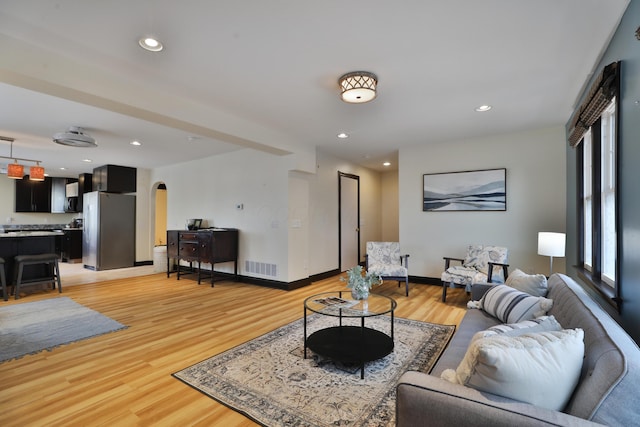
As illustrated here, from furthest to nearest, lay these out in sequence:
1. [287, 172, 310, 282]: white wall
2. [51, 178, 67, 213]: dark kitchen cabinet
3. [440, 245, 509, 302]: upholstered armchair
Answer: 1. [51, 178, 67, 213]: dark kitchen cabinet
2. [287, 172, 310, 282]: white wall
3. [440, 245, 509, 302]: upholstered armchair

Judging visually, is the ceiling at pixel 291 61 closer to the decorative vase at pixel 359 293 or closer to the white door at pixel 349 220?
the decorative vase at pixel 359 293

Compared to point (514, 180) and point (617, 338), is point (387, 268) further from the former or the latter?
point (617, 338)

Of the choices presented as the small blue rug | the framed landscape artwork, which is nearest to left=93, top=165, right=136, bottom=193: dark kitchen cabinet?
the small blue rug

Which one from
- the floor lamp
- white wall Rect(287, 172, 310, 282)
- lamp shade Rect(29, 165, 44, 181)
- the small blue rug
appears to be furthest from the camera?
lamp shade Rect(29, 165, 44, 181)

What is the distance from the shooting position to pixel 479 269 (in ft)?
14.0

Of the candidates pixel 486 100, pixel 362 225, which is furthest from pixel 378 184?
pixel 486 100

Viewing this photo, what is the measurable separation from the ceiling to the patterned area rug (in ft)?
7.91

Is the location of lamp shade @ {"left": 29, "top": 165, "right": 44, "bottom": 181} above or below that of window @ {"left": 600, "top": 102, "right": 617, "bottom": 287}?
above

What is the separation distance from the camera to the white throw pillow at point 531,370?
1.06 meters

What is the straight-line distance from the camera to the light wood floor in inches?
74.6

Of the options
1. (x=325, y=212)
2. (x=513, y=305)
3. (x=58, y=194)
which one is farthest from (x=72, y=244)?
(x=513, y=305)

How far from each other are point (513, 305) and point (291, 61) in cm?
248

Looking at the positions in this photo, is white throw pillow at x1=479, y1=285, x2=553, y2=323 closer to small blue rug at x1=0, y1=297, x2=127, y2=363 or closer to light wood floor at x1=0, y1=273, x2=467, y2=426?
light wood floor at x1=0, y1=273, x2=467, y2=426

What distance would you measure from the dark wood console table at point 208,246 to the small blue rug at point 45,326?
1.82 meters
